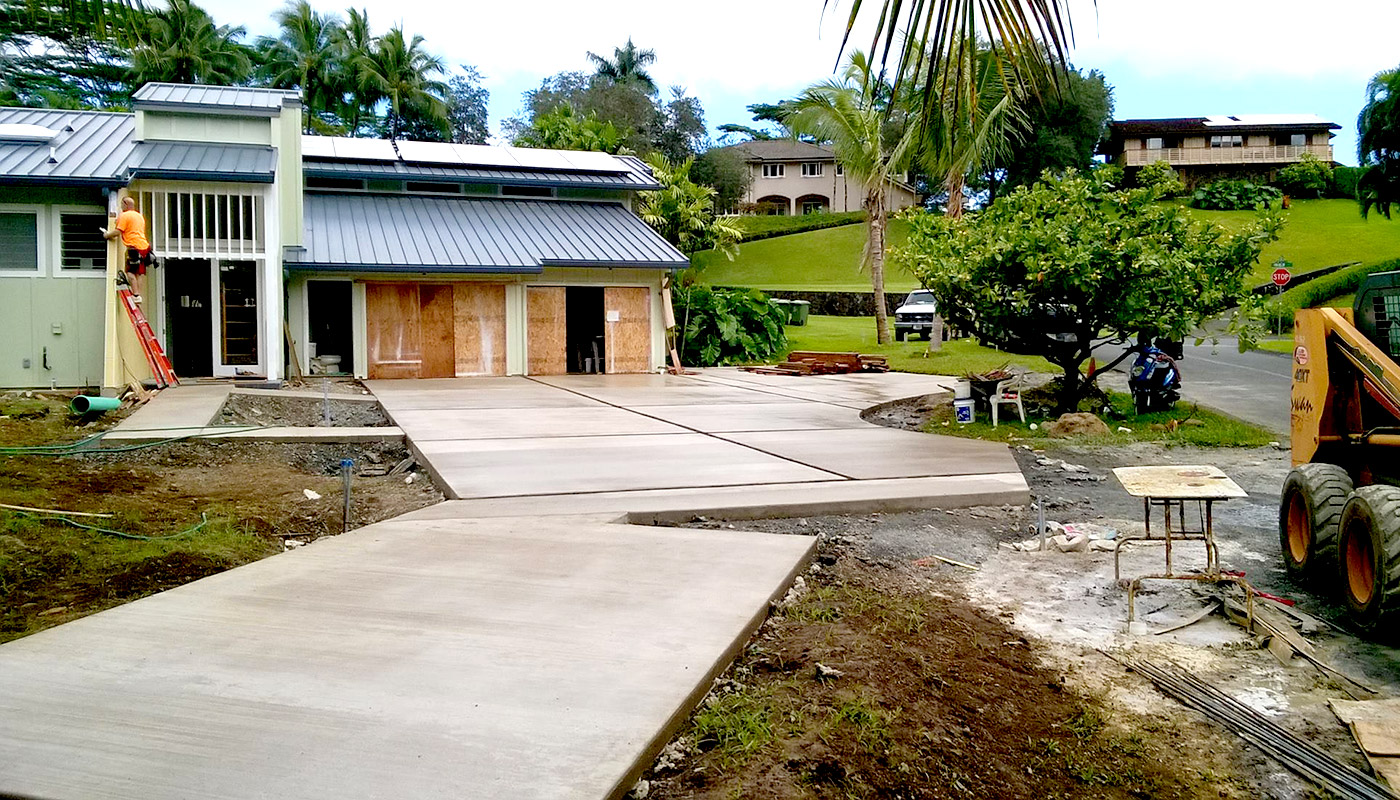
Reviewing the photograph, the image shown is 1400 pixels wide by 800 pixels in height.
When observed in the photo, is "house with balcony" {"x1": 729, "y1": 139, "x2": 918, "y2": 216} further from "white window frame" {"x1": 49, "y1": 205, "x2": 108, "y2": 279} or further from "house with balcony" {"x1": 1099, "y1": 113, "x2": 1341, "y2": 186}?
"white window frame" {"x1": 49, "y1": 205, "x2": 108, "y2": 279}

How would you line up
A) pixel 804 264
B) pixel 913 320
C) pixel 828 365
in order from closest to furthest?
pixel 828 365, pixel 913 320, pixel 804 264

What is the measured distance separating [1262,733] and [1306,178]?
8033 cm

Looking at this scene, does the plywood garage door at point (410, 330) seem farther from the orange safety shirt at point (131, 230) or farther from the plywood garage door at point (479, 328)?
the orange safety shirt at point (131, 230)

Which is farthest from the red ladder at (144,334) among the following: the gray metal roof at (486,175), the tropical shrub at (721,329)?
the tropical shrub at (721,329)

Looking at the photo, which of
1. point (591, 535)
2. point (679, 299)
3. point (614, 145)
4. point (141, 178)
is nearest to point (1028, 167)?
point (614, 145)

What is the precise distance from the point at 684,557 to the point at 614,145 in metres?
35.7

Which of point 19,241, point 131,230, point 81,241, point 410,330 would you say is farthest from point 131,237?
point 410,330

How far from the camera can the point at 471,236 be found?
25.6 meters

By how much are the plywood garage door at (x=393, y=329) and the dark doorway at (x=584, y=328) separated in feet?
12.3

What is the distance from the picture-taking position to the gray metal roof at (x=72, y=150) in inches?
650

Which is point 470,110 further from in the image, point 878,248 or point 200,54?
point 878,248

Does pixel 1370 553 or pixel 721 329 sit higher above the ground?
pixel 721 329

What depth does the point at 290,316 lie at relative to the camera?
2312 centimetres

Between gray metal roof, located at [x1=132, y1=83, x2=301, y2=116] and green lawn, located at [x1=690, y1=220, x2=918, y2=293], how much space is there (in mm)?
33401
